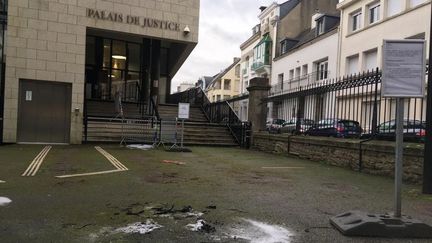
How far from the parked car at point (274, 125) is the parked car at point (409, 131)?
6518 millimetres

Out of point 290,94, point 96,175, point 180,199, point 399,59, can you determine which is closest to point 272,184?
point 180,199

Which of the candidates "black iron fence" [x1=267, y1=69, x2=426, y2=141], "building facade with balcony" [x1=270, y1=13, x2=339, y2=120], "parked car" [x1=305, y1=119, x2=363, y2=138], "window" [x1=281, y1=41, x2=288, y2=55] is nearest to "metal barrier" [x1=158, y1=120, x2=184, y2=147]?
"black iron fence" [x1=267, y1=69, x2=426, y2=141]

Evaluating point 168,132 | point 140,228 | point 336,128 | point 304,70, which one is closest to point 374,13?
point 304,70

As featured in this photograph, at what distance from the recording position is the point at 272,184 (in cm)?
895

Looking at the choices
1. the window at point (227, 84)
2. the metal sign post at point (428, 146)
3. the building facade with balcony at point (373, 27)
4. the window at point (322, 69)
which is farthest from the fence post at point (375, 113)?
the window at point (227, 84)

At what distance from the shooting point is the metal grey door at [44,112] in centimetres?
1830

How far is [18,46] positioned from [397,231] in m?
16.4

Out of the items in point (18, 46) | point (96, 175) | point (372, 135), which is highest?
point (18, 46)

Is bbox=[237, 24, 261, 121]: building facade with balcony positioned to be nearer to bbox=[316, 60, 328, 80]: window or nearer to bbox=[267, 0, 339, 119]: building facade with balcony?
bbox=[267, 0, 339, 119]: building facade with balcony

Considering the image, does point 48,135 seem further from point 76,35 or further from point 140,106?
point 140,106

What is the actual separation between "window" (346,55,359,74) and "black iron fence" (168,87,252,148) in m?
12.5

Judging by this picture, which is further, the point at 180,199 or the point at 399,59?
the point at 180,199

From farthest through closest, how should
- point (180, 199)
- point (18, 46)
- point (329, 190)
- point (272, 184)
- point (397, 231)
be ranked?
point (18, 46) < point (272, 184) < point (329, 190) < point (180, 199) < point (397, 231)

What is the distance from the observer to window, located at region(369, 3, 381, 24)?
3300cm
